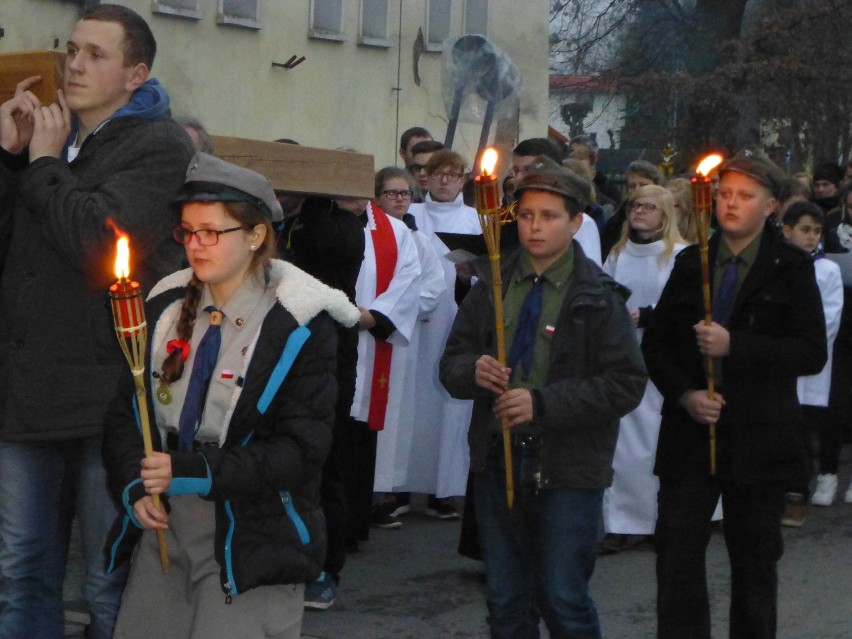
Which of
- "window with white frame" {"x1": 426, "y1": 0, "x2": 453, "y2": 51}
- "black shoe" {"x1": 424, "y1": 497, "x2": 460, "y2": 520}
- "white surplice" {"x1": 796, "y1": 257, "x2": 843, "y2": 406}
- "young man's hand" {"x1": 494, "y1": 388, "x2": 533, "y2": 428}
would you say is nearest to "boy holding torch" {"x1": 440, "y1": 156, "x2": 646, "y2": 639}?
"young man's hand" {"x1": 494, "y1": 388, "x2": 533, "y2": 428}

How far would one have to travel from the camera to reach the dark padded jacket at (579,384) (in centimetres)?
491

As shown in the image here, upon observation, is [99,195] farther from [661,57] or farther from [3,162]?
[661,57]

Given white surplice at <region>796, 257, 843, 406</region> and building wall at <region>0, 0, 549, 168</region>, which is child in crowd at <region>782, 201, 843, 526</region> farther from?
building wall at <region>0, 0, 549, 168</region>

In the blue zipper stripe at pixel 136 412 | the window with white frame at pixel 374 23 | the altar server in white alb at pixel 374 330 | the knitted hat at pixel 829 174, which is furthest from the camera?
the window with white frame at pixel 374 23

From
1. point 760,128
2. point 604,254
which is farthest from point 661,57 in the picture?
point 604,254

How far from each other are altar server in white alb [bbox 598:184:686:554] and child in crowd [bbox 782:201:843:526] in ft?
3.59

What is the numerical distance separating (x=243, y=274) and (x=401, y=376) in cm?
446

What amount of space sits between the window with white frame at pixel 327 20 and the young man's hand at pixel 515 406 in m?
17.5

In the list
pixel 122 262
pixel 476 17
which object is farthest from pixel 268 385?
pixel 476 17

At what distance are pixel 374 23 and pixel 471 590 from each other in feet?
54.8

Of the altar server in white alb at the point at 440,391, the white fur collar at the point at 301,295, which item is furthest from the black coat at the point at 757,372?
the altar server in white alb at the point at 440,391


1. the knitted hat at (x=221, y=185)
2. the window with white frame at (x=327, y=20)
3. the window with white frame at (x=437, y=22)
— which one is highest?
the window with white frame at (x=437, y=22)

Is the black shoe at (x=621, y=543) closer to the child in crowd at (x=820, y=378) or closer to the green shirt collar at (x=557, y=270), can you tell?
the child in crowd at (x=820, y=378)

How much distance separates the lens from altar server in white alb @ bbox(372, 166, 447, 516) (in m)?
8.52
